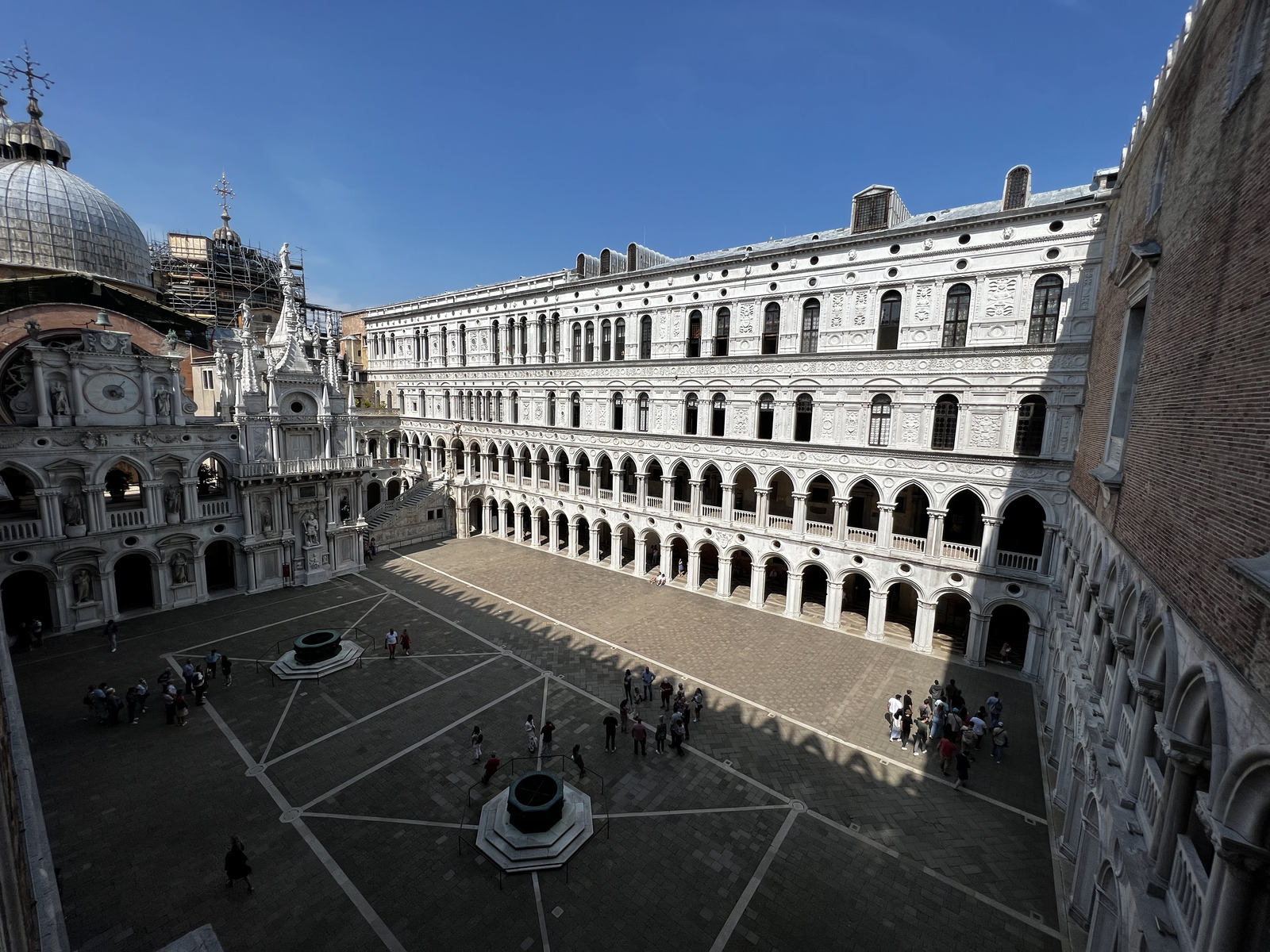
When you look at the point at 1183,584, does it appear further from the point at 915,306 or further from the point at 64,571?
the point at 64,571

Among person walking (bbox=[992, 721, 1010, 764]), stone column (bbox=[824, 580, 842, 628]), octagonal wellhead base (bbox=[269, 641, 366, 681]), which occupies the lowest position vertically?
octagonal wellhead base (bbox=[269, 641, 366, 681])

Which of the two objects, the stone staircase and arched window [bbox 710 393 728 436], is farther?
the stone staircase

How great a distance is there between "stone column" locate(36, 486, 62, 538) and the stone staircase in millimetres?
15417

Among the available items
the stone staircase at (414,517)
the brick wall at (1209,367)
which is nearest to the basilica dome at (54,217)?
the stone staircase at (414,517)

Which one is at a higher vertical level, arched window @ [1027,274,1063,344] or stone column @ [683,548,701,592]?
arched window @ [1027,274,1063,344]

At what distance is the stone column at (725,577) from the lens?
27938 mm

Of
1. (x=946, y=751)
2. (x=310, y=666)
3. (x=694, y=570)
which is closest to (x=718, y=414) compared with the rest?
(x=694, y=570)

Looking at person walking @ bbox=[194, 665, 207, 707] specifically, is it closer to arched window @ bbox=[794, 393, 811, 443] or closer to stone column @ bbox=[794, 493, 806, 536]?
stone column @ bbox=[794, 493, 806, 536]

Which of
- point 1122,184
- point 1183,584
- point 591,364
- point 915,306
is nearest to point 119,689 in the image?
point 591,364

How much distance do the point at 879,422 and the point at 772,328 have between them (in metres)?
6.69

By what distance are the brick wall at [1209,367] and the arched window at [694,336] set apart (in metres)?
18.2

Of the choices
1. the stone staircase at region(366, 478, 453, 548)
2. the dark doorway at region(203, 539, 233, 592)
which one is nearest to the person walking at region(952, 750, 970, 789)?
the dark doorway at region(203, 539, 233, 592)

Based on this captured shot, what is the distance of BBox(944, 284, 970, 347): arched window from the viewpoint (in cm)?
2091

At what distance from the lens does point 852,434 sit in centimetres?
2323
